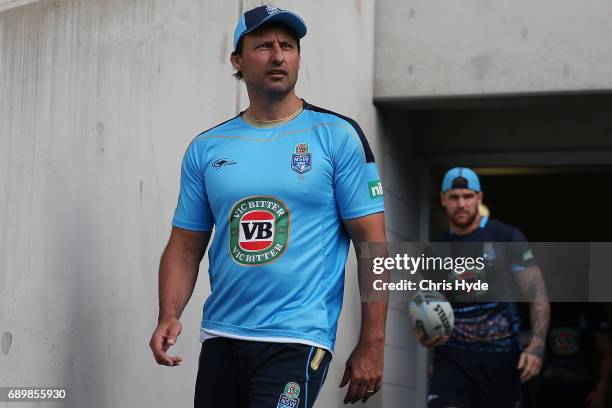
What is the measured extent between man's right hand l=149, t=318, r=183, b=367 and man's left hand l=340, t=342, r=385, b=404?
656 mm

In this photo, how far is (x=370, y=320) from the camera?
400cm

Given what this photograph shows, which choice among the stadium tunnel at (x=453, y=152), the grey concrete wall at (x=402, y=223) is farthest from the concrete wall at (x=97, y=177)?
the stadium tunnel at (x=453, y=152)

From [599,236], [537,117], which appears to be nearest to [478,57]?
[537,117]

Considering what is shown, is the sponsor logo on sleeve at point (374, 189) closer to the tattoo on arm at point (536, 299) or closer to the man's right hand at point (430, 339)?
the man's right hand at point (430, 339)

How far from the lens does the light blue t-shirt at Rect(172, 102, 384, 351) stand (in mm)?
4004

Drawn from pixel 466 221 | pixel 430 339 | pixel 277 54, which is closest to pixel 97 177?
pixel 277 54

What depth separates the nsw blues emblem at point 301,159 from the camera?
13.4ft

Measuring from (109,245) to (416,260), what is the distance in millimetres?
3111

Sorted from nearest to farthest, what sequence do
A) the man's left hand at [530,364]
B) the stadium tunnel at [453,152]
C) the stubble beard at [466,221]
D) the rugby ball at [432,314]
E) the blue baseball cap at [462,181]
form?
the rugby ball at [432,314]
the man's left hand at [530,364]
the stubble beard at [466,221]
the blue baseball cap at [462,181]
the stadium tunnel at [453,152]

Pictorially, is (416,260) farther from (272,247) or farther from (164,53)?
(272,247)

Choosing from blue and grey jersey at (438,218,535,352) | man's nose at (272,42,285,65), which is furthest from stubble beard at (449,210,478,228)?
man's nose at (272,42,285,65)

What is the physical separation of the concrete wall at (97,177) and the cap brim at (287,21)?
1.57m

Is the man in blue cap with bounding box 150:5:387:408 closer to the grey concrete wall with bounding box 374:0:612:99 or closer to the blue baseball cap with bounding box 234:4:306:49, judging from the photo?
the blue baseball cap with bounding box 234:4:306:49

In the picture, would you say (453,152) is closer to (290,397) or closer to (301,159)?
(301,159)
